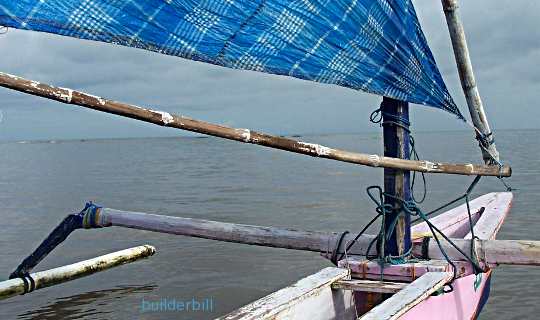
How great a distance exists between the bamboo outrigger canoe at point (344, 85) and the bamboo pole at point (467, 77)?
0.04 feet

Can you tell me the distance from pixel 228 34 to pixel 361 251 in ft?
8.83

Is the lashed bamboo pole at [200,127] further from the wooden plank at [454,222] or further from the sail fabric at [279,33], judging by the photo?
the wooden plank at [454,222]

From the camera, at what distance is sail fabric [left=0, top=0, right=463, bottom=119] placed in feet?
10.0

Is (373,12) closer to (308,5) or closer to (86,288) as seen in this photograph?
(308,5)

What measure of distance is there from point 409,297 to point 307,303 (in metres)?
0.74

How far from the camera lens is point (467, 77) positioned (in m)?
5.27

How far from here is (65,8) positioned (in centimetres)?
294

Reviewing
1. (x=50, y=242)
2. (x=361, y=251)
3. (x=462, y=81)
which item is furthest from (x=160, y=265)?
(x=462, y=81)

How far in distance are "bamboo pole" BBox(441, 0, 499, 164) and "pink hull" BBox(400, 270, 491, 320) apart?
1373mm

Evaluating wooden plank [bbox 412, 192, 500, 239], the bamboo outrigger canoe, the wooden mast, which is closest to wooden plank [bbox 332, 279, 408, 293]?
the bamboo outrigger canoe

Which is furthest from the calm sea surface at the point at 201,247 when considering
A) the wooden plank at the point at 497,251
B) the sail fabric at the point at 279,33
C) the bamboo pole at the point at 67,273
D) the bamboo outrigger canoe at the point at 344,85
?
the sail fabric at the point at 279,33

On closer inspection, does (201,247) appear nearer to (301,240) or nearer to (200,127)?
(301,240)

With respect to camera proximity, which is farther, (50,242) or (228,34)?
(50,242)

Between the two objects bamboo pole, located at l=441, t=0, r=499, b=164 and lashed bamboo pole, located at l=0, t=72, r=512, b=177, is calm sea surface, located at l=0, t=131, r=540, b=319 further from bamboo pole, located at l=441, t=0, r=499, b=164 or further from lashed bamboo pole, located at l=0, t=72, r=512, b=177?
lashed bamboo pole, located at l=0, t=72, r=512, b=177
